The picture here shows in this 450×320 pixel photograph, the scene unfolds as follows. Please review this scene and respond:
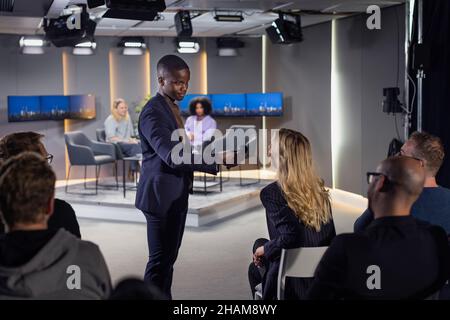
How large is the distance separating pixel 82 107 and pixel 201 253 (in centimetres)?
550

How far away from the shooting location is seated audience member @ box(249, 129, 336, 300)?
9.97ft

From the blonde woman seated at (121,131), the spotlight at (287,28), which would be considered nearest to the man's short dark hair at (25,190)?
the spotlight at (287,28)

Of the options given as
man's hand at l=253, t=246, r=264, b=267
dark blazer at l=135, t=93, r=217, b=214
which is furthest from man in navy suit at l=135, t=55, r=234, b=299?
man's hand at l=253, t=246, r=264, b=267

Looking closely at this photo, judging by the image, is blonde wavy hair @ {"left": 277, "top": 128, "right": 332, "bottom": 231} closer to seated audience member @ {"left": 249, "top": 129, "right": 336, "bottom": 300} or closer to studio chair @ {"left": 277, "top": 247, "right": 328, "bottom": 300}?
seated audience member @ {"left": 249, "top": 129, "right": 336, "bottom": 300}

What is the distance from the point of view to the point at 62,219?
267 centimetres

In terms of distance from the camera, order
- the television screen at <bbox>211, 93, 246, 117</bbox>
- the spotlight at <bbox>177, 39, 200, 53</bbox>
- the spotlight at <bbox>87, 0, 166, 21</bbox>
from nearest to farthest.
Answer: the spotlight at <bbox>87, 0, 166, 21</bbox>, the spotlight at <bbox>177, 39, 200, 53</bbox>, the television screen at <bbox>211, 93, 246, 117</bbox>

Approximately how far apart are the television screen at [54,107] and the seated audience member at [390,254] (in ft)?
30.0

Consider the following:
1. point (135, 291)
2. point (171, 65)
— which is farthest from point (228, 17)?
point (135, 291)

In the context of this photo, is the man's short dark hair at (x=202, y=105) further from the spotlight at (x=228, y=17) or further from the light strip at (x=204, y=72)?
the spotlight at (x=228, y=17)

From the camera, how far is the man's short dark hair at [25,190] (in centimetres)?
176

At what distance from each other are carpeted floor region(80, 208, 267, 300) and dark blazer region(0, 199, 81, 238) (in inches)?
60.4

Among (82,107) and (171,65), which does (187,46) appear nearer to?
(82,107)
